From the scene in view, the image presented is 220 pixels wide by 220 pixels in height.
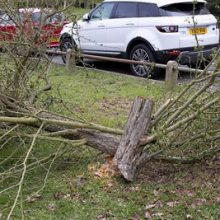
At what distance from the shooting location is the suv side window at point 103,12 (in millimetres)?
11719

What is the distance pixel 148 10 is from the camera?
1068cm

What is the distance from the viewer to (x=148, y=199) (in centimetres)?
451

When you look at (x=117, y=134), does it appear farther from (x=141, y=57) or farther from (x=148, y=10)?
(x=148, y=10)

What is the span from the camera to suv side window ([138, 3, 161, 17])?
1045cm

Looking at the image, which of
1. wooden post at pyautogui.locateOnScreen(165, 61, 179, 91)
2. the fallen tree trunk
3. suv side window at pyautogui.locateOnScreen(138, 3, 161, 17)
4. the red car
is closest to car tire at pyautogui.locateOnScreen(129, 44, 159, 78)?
suv side window at pyautogui.locateOnScreen(138, 3, 161, 17)

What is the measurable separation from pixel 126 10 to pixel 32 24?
18.9 ft

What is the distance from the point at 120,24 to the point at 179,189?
7.18 meters

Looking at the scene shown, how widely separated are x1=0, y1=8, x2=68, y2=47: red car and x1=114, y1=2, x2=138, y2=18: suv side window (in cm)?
488

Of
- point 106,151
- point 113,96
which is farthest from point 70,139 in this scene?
point 113,96

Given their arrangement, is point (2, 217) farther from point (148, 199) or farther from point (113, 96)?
point (113, 96)

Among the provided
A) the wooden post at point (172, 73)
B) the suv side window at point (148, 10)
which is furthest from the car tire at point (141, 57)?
the wooden post at point (172, 73)

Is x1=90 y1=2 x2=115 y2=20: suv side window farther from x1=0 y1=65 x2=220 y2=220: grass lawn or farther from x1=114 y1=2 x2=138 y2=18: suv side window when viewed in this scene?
x1=0 y1=65 x2=220 y2=220: grass lawn

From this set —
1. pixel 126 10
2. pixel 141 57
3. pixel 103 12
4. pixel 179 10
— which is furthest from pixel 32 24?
pixel 103 12

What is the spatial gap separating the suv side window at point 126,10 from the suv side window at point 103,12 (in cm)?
25
